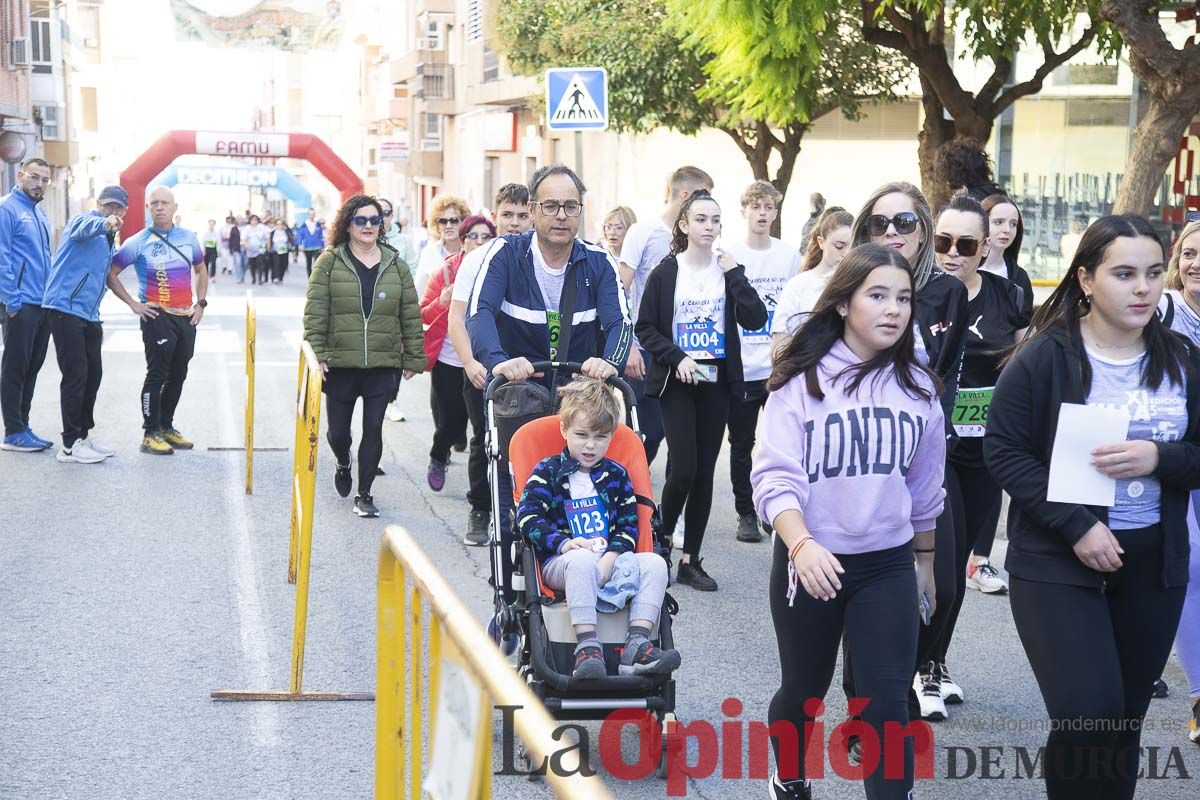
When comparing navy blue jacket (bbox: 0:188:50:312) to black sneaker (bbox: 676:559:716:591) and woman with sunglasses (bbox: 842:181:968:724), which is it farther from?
woman with sunglasses (bbox: 842:181:968:724)

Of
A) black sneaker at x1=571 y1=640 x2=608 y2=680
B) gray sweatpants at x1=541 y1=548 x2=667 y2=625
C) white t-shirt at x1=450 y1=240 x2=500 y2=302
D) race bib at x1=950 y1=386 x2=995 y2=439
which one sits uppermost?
white t-shirt at x1=450 y1=240 x2=500 y2=302

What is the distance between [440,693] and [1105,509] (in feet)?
7.02

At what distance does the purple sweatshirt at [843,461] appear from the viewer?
13.6ft

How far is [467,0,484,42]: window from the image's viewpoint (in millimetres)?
44844

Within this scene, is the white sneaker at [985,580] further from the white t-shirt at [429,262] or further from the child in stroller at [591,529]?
the white t-shirt at [429,262]

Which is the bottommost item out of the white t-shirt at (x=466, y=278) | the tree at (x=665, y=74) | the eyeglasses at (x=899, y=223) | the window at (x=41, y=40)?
the white t-shirt at (x=466, y=278)

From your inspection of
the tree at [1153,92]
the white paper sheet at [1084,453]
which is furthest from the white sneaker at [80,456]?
the white paper sheet at [1084,453]

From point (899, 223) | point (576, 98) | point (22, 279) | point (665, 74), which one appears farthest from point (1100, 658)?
point (665, 74)

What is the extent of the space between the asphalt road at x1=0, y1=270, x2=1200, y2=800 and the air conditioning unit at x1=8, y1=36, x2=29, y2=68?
1261 inches

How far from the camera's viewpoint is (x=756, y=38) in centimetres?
1340

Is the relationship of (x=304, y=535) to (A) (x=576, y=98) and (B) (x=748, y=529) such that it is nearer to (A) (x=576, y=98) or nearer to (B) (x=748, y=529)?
(B) (x=748, y=529)

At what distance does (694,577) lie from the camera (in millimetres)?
7703

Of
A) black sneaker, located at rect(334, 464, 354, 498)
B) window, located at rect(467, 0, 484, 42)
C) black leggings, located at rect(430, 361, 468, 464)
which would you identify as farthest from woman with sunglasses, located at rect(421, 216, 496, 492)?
window, located at rect(467, 0, 484, 42)

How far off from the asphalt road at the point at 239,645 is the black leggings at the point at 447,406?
1.18 ft
